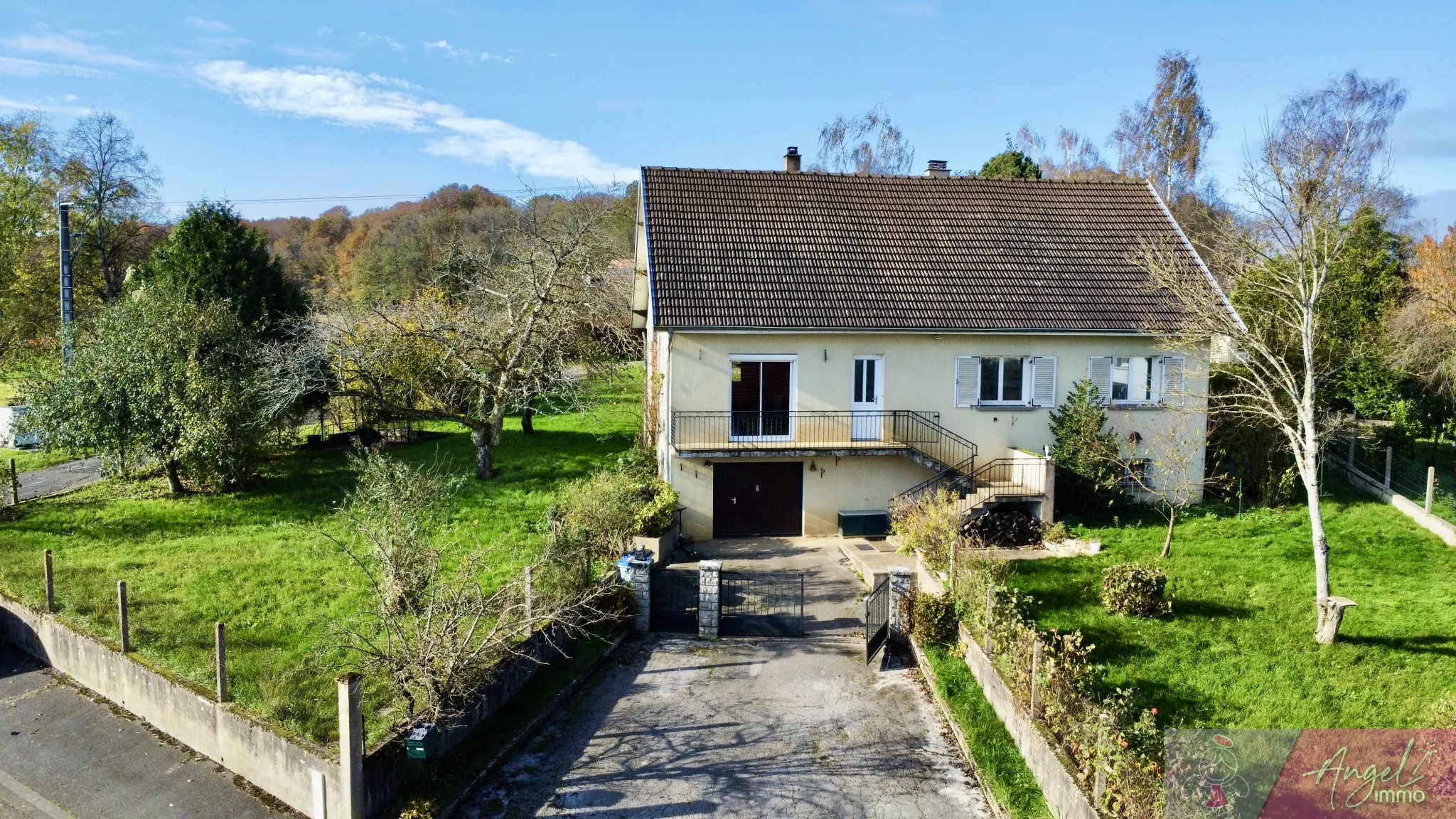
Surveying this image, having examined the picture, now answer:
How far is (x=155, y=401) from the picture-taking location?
20859 mm

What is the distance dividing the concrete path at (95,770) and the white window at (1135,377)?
1822 centimetres

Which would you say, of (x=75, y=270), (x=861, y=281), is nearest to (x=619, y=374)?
(x=861, y=281)

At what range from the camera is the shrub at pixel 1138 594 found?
14.0 metres

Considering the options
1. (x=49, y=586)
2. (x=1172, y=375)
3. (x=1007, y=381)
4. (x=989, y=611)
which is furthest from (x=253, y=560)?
(x=1172, y=375)

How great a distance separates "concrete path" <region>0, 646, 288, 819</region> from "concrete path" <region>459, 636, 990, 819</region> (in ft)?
9.93

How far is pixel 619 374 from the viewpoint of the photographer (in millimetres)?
39531

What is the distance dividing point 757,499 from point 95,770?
41.8 feet

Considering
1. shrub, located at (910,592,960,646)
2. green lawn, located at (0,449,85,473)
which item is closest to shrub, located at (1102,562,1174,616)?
shrub, located at (910,592,960,646)

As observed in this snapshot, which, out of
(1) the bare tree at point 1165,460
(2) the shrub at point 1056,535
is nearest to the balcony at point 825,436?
(2) the shrub at point 1056,535

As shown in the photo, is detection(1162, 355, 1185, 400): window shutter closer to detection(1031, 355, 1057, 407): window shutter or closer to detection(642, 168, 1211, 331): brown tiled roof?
detection(642, 168, 1211, 331): brown tiled roof

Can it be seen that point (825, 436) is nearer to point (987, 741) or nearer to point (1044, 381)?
point (1044, 381)

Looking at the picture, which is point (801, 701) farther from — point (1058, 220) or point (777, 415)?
point (1058, 220)

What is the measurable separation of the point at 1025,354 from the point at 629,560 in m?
10.9

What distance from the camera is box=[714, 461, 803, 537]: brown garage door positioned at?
19.9 m
